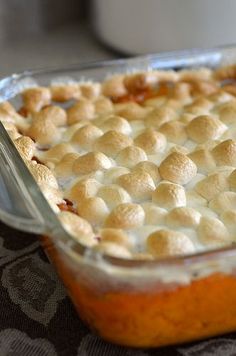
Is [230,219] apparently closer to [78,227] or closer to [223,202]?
[223,202]

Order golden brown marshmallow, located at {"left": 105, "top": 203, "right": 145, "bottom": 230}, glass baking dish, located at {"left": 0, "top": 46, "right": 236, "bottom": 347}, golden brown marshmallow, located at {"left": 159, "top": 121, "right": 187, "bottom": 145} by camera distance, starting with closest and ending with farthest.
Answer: glass baking dish, located at {"left": 0, "top": 46, "right": 236, "bottom": 347}, golden brown marshmallow, located at {"left": 105, "top": 203, "right": 145, "bottom": 230}, golden brown marshmallow, located at {"left": 159, "top": 121, "right": 187, "bottom": 145}

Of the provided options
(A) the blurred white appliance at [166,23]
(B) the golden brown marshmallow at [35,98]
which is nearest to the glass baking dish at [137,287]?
(B) the golden brown marshmallow at [35,98]

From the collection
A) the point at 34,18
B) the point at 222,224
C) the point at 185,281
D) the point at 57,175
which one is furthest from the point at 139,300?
the point at 34,18

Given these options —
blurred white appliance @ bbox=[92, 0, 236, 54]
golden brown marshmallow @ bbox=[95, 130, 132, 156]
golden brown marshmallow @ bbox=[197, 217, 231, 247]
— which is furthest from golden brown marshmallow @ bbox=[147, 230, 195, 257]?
blurred white appliance @ bbox=[92, 0, 236, 54]

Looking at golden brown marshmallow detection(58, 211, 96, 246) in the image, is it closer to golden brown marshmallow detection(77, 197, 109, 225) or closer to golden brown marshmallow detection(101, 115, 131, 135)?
golden brown marshmallow detection(77, 197, 109, 225)

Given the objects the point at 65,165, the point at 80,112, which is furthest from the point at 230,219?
the point at 80,112
